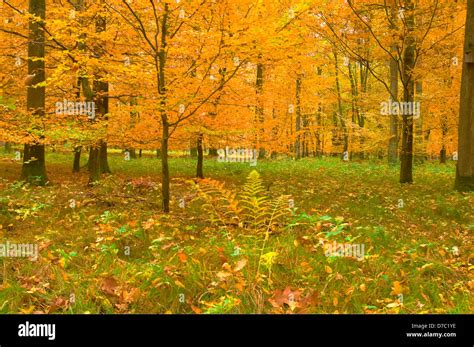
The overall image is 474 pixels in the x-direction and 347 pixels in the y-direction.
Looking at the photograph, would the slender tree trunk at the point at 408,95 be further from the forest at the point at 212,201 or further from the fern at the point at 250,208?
the fern at the point at 250,208

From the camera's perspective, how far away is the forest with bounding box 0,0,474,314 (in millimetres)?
3635

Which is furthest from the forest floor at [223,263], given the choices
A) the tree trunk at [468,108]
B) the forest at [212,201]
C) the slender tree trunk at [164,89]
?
the tree trunk at [468,108]

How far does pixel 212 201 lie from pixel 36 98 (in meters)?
Answer: 6.60

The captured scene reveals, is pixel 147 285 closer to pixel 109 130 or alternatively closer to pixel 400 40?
pixel 109 130

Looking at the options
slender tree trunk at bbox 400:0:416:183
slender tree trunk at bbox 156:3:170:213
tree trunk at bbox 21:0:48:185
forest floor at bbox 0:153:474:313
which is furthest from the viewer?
slender tree trunk at bbox 400:0:416:183

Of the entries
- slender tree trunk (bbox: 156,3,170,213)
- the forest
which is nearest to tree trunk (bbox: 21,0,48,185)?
the forest

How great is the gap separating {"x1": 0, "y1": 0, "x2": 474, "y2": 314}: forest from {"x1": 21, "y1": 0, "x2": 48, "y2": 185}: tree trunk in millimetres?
57

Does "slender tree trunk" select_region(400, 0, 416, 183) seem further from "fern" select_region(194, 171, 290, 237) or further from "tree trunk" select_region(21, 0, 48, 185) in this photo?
"tree trunk" select_region(21, 0, 48, 185)

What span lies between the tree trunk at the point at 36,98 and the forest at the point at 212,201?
0.06 metres

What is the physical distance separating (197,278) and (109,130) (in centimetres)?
773

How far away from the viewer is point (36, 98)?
10.9 m

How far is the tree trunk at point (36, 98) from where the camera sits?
34.3 ft

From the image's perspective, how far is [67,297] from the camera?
3.52m
